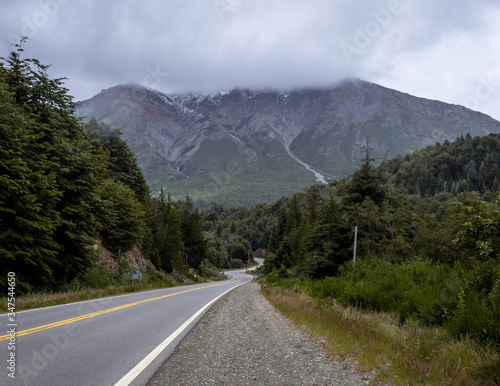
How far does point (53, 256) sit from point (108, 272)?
825cm

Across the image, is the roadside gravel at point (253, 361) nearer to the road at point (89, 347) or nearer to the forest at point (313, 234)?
the road at point (89, 347)

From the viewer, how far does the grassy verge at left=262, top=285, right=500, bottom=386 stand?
4402 millimetres

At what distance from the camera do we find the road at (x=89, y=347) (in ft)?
14.5

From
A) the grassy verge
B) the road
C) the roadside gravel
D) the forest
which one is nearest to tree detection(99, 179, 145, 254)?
the forest

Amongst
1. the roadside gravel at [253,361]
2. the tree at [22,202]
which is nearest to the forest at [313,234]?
the tree at [22,202]

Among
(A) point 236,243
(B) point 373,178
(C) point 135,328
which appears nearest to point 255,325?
(C) point 135,328

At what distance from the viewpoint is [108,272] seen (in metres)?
22.9

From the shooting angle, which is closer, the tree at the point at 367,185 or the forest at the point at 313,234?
the forest at the point at 313,234

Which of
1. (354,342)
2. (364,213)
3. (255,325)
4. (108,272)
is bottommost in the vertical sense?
(108,272)

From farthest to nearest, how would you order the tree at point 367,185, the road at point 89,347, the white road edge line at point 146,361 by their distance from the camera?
the tree at point 367,185, the road at point 89,347, the white road edge line at point 146,361

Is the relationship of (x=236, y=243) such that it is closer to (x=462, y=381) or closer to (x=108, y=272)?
(x=108, y=272)

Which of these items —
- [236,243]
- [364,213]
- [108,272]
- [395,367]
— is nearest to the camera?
[395,367]

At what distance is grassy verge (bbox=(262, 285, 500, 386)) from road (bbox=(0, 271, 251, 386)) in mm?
3449

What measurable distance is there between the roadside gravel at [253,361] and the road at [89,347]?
1.22 feet
